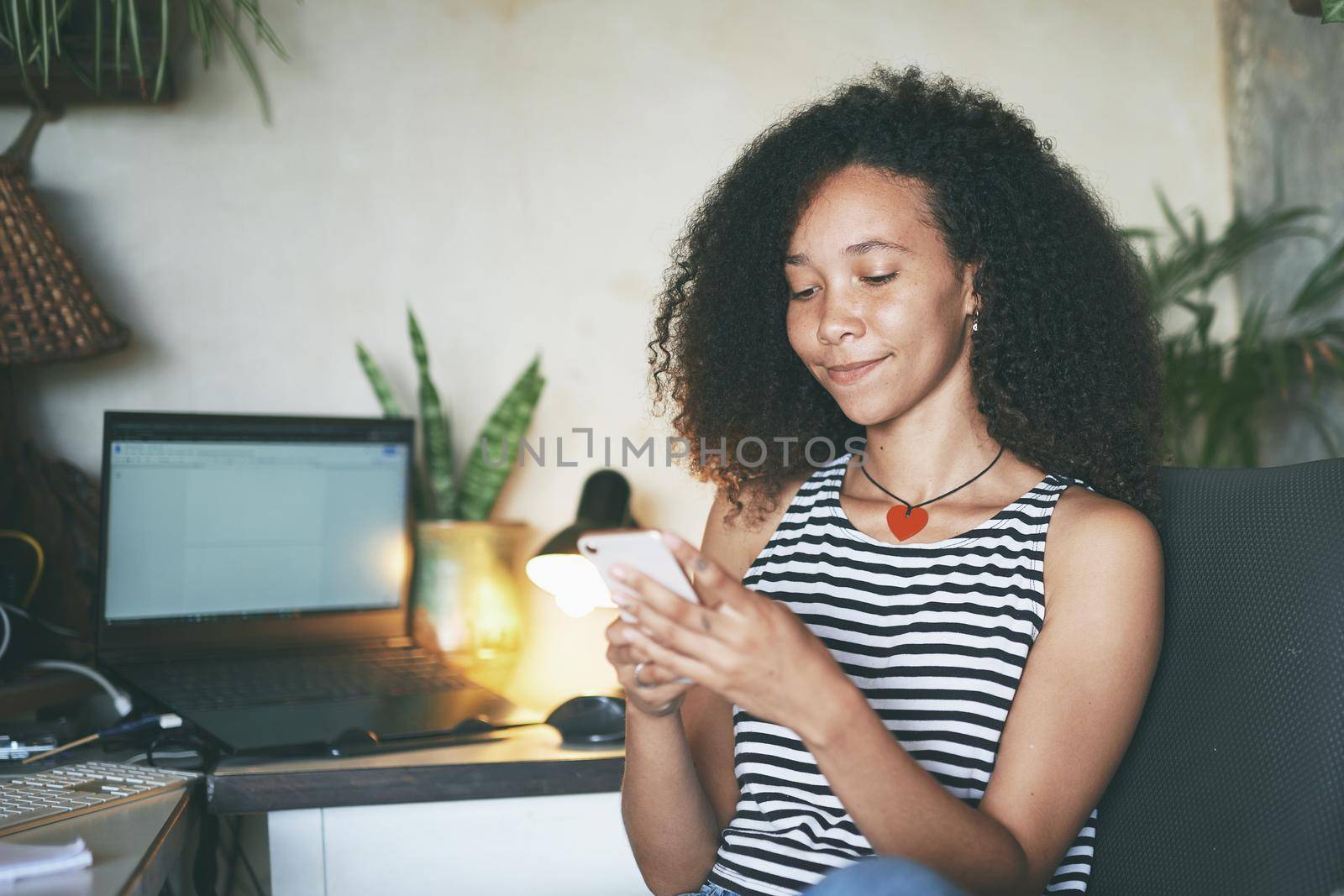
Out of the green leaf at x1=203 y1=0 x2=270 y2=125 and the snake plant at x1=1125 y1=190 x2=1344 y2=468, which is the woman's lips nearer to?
the snake plant at x1=1125 y1=190 x2=1344 y2=468

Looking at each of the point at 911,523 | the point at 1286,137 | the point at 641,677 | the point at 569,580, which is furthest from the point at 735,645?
the point at 1286,137

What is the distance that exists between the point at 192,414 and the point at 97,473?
30 centimetres

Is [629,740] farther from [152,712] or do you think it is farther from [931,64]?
[931,64]

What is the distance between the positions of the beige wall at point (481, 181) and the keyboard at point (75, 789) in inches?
29.0

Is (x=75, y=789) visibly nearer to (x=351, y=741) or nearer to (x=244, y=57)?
(x=351, y=741)

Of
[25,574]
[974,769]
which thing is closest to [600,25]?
[25,574]

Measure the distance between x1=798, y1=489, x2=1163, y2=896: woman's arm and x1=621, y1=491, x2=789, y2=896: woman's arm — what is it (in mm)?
193

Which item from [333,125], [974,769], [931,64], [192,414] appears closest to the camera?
[974,769]

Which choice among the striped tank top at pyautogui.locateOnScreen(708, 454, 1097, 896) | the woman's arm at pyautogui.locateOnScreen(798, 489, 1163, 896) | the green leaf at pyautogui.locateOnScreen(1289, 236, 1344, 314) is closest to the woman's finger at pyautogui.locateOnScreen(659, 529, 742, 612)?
the woman's arm at pyautogui.locateOnScreen(798, 489, 1163, 896)

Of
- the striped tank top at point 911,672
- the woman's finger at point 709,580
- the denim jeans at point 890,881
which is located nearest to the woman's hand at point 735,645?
the woman's finger at point 709,580

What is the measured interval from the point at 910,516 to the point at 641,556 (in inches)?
20.0

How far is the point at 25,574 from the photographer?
1.66 meters

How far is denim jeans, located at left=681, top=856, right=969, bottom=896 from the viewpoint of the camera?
759mm

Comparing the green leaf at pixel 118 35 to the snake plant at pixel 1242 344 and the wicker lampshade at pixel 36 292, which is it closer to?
the wicker lampshade at pixel 36 292
